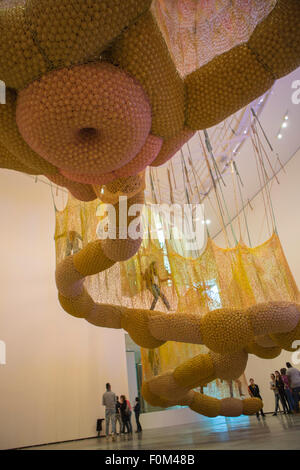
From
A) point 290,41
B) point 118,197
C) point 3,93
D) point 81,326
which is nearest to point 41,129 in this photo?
point 3,93

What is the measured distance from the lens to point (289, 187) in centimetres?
807

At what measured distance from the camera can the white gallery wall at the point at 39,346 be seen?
19.9 feet

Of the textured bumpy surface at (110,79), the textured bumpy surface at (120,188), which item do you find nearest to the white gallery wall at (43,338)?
the textured bumpy surface at (120,188)

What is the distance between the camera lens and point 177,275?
3.66 meters

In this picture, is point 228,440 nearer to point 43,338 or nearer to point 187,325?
point 187,325

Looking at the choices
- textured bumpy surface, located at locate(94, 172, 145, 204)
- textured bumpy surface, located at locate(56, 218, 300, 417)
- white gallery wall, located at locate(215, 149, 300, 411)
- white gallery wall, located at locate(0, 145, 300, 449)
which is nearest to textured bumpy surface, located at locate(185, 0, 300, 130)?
textured bumpy surface, located at locate(94, 172, 145, 204)

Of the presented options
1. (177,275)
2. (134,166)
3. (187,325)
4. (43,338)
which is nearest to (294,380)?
(177,275)

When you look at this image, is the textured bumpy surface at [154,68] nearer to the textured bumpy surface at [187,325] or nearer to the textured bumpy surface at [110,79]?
the textured bumpy surface at [110,79]

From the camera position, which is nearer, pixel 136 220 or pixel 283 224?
pixel 136 220

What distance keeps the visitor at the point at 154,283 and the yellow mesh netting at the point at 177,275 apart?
1 cm

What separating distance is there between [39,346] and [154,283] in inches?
171

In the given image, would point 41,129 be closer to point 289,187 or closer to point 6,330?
point 6,330

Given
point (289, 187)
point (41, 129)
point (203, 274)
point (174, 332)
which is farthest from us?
point (289, 187)

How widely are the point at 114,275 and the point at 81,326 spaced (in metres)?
5.05
